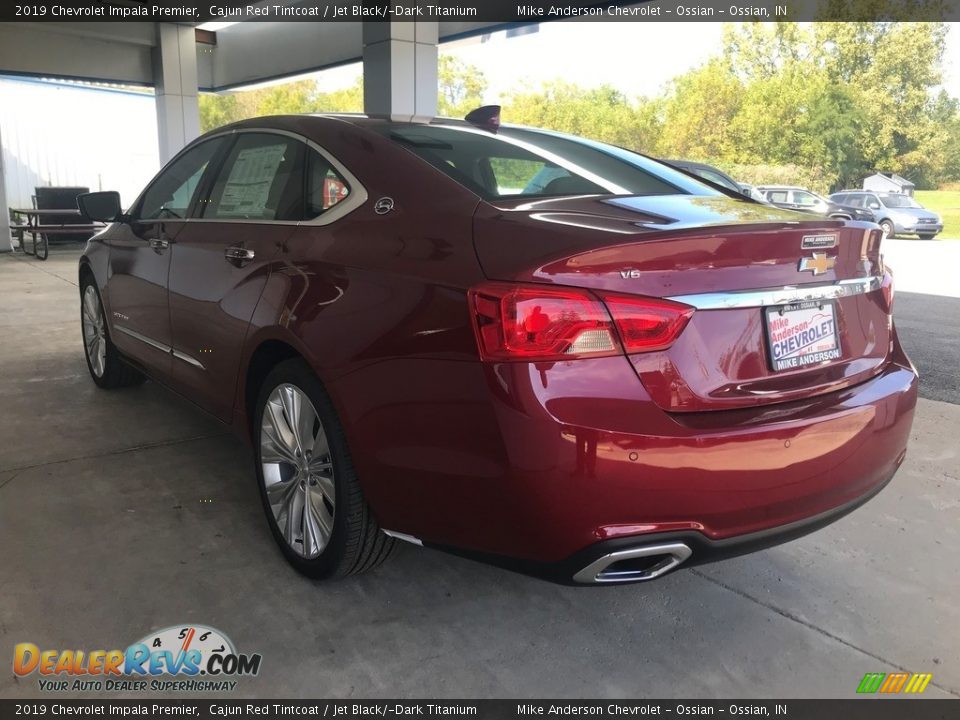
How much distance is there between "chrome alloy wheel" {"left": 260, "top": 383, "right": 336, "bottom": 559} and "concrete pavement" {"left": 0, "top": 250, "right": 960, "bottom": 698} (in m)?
0.19

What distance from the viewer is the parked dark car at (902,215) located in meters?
22.1

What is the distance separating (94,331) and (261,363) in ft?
8.39

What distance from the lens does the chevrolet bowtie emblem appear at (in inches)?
76.9

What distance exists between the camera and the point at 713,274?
1789 millimetres

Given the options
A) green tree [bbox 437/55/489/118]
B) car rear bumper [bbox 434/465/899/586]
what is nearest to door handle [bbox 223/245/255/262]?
car rear bumper [bbox 434/465/899/586]

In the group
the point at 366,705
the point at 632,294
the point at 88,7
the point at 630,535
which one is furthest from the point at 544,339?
the point at 88,7

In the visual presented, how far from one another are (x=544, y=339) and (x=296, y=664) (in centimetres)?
116

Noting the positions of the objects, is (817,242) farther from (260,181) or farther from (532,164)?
(260,181)

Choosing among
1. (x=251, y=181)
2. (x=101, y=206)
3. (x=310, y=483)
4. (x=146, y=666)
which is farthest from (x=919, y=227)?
(x=146, y=666)

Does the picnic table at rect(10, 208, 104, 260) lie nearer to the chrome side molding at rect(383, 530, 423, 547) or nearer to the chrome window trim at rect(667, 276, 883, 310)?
→ the chrome side molding at rect(383, 530, 423, 547)

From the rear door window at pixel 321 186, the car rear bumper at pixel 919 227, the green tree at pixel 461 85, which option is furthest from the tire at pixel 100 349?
the green tree at pixel 461 85

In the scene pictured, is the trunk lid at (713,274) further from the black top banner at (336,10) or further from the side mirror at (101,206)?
the black top banner at (336,10)

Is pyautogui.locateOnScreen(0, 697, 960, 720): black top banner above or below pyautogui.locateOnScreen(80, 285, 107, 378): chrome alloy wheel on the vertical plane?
below

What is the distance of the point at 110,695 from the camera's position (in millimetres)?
1973
